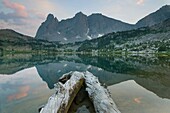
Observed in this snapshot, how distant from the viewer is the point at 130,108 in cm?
1516

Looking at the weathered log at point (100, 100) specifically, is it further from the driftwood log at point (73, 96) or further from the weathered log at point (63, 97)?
the weathered log at point (63, 97)

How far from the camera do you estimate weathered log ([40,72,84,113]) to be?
38.5ft

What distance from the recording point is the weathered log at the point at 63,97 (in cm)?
1174

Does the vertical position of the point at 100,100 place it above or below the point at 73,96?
above

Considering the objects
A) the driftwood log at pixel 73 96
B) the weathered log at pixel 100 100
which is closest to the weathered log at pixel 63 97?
the driftwood log at pixel 73 96

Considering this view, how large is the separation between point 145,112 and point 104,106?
13.1 feet

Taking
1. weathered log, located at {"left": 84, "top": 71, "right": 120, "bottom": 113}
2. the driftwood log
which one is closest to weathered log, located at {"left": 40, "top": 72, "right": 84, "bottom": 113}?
the driftwood log

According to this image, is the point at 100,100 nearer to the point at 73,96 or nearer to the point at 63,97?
the point at 63,97

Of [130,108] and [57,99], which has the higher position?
[57,99]

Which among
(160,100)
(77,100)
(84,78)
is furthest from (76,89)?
(160,100)

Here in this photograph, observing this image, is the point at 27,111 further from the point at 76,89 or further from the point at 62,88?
the point at 76,89

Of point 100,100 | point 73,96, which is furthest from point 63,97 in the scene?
point 73,96

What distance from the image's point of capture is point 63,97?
14.0 metres

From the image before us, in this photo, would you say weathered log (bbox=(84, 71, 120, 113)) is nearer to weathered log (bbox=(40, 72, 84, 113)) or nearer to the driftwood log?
the driftwood log
